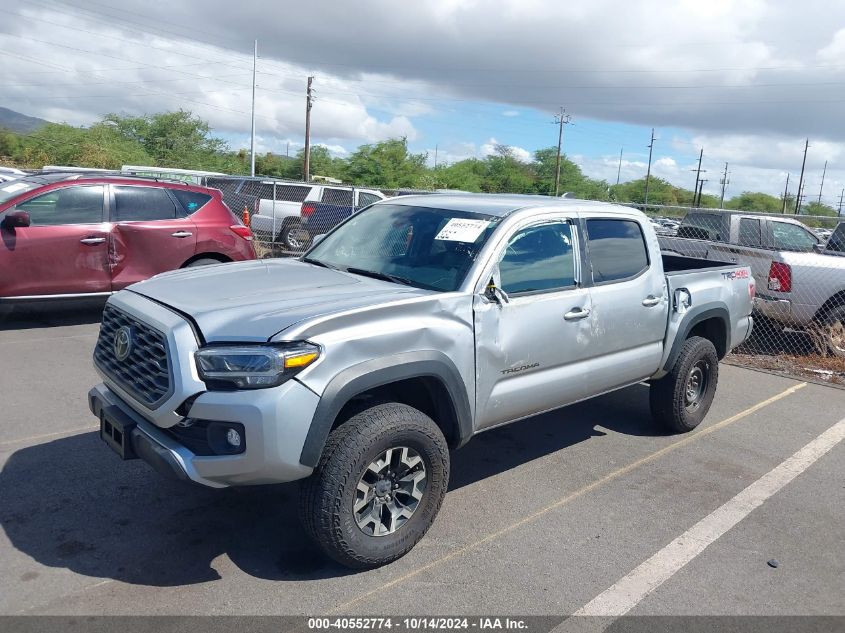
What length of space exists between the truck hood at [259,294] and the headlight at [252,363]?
7 cm

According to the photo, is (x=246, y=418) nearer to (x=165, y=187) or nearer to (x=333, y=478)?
(x=333, y=478)

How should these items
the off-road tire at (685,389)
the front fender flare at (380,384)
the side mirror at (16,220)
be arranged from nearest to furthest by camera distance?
the front fender flare at (380,384)
the off-road tire at (685,389)
the side mirror at (16,220)

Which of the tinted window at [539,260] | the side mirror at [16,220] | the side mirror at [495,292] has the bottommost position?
the side mirror at [16,220]

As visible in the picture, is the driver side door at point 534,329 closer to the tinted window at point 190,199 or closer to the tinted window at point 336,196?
the tinted window at point 190,199

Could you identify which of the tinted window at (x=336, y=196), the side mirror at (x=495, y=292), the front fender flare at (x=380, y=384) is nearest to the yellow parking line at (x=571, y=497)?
the front fender flare at (x=380, y=384)

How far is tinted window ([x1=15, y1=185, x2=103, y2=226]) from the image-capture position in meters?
7.75

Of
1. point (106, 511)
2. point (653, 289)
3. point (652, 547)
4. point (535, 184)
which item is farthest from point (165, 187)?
point (535, 184)

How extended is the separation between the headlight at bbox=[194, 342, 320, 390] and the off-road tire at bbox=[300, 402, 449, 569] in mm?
425

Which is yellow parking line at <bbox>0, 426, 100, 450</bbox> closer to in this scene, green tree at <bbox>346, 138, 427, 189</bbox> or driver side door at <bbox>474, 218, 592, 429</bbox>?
driver side door at <bbox>474, 218, 592, 429</bbox>

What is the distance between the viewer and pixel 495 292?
3.94m

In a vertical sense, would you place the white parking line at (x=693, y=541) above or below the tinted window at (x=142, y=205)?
below

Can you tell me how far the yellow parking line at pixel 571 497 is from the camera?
11.2 feet

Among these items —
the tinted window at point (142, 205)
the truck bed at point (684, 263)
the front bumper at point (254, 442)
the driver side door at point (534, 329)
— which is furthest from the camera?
the tinted window at point (142, 205)

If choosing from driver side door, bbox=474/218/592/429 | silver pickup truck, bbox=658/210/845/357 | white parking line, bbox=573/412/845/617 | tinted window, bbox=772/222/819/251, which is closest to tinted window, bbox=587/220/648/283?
driver side door, bbox=474/218/592/429
